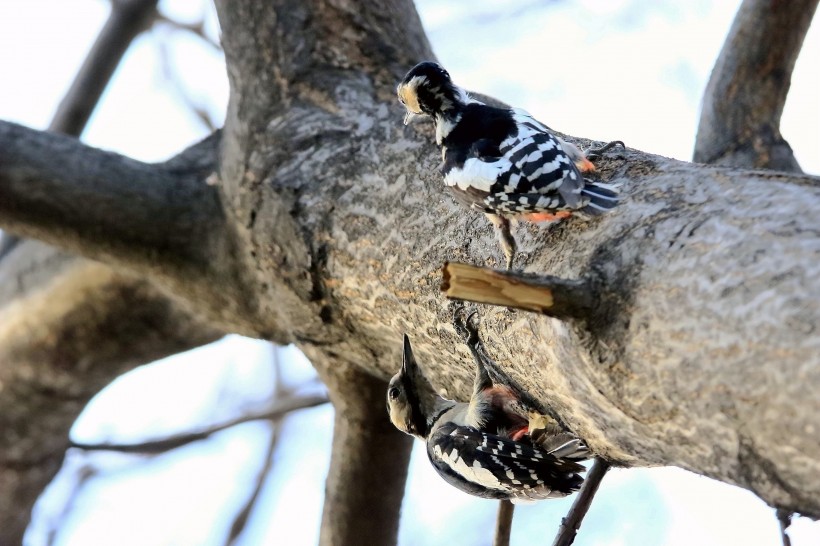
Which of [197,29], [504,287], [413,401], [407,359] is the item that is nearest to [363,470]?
[413,401]

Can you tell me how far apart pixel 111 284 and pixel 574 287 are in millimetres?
2264

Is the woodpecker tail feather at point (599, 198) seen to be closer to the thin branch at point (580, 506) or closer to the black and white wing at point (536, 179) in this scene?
the black and white wing at point (536, 179)

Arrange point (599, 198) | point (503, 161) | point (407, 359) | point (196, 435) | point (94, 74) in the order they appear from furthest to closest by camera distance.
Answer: point (196, 435), point (94, 74), point (407, 359), point (503, 161), point (599, 198)

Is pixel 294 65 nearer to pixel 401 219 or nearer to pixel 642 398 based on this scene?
pixel 401 219

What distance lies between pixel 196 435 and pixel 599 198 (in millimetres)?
3580

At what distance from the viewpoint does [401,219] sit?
1.95m

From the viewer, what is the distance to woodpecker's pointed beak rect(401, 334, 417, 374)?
200 centimetres

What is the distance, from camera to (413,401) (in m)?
2.22

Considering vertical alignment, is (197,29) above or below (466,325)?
above

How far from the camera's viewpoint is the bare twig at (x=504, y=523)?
217 cm

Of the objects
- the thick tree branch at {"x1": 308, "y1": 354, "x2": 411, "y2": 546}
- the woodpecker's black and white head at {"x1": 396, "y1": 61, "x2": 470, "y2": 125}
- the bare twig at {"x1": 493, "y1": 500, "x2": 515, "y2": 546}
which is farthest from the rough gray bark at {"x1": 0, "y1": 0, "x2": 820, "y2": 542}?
the bare twig at {"x1": 493, "y1": 500, "x2": 515, "y2": 546}

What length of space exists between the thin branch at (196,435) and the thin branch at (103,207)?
145 centimetres

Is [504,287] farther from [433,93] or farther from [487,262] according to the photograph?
[433,93]

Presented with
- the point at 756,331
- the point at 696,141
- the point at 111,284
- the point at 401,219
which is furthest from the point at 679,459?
the point at 111,284
